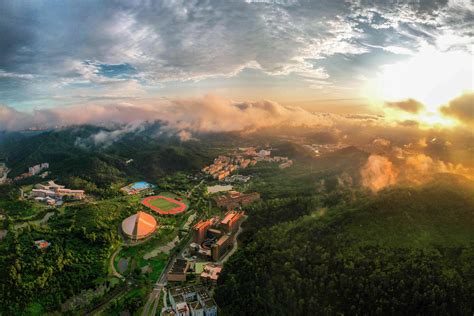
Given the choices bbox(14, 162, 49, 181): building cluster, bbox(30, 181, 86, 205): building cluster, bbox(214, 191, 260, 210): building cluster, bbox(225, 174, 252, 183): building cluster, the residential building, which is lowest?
bbox(225, 174, 252, 183): building cluster

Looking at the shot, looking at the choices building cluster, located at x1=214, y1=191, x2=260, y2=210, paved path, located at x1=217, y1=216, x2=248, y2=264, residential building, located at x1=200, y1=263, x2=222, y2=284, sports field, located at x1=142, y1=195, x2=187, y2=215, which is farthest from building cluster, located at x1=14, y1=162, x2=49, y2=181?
residential building, located at x1=200, y1=263, x2=222, y2=284

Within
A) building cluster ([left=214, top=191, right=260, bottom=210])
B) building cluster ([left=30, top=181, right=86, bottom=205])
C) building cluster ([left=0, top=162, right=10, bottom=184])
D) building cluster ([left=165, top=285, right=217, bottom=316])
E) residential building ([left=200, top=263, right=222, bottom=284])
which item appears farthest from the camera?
building cluster ([left=0, top=162, right=10, bottom=184])

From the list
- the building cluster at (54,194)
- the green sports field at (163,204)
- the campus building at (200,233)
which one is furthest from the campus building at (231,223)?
the building cluster at (54,194)

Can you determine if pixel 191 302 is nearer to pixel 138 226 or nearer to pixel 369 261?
pixel 369 261

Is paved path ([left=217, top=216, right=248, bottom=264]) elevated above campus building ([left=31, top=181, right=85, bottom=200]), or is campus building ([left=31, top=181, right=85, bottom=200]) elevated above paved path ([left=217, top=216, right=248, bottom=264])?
campus building ([left=31, top=181, right=85, bottom=200])

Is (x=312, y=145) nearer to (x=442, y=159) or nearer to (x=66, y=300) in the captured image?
(x=442, y=159)

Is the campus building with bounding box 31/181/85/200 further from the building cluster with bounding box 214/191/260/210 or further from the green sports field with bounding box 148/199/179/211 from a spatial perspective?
the building cluster with bounding box 214/191/260/210

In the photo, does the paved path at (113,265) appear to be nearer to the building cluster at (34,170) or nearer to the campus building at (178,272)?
the campus building at (178,272)
